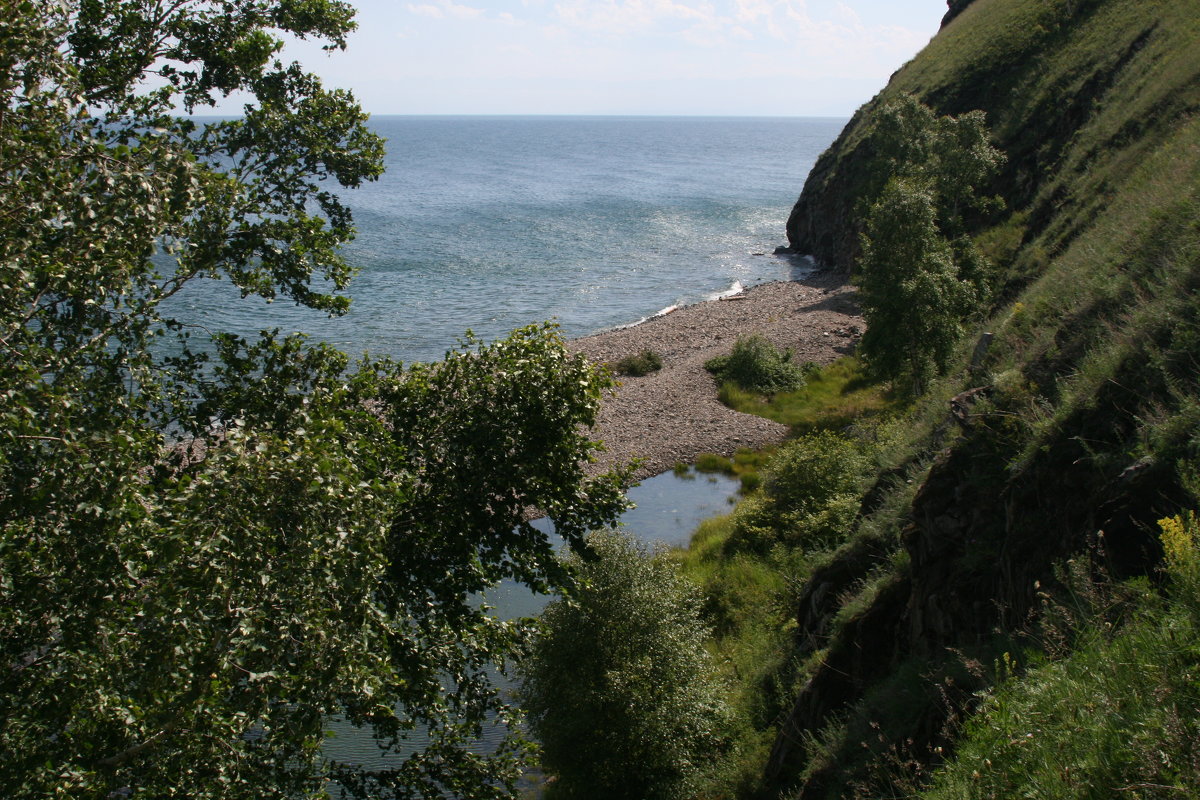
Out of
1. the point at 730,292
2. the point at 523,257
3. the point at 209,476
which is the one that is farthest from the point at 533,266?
the point at 209,476

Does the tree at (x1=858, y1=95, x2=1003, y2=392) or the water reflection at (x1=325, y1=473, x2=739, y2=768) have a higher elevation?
the tree at (x1=858, y1=95, x2=1003, y2=392)

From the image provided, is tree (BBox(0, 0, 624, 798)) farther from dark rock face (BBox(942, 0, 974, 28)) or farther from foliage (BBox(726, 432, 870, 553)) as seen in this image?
dark rock face (BBox(942, 0, 974, 28))

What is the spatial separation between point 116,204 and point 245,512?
3.27 m

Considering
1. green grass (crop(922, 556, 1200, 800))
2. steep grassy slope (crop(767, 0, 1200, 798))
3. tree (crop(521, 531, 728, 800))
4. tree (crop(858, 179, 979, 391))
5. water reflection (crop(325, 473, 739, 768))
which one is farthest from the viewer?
tree (crop(858, 179, 979, 391))

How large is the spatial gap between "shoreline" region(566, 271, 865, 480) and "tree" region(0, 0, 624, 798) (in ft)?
68.4

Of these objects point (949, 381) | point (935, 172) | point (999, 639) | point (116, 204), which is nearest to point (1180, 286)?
point (999, 639)

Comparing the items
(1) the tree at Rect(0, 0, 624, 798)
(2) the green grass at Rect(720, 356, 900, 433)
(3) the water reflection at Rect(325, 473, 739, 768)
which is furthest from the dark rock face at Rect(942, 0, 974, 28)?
(1) the tree at Rect(0, 0, 624, 798)

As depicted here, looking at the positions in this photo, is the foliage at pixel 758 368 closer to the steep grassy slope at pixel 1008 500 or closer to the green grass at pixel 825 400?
the green grass at pixel 825 400

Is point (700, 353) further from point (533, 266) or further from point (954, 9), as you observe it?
point (954, 9)

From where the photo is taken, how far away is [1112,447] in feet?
34.0

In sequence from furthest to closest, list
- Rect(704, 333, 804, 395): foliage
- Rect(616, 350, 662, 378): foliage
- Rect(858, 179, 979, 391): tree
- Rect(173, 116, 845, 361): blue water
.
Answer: Rect(173, 116, 845, 361): blue water, Rect(616, 350, 662, 378): foliage, Rect(704, 333, 804, 395): foliage, Rect(858, 179, 979, 391): tree

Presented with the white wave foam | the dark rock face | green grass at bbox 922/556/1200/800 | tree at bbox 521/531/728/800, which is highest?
the dark rock face

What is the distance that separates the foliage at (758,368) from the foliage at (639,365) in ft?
11.6

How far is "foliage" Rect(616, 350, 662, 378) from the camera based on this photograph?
50.8 meters
